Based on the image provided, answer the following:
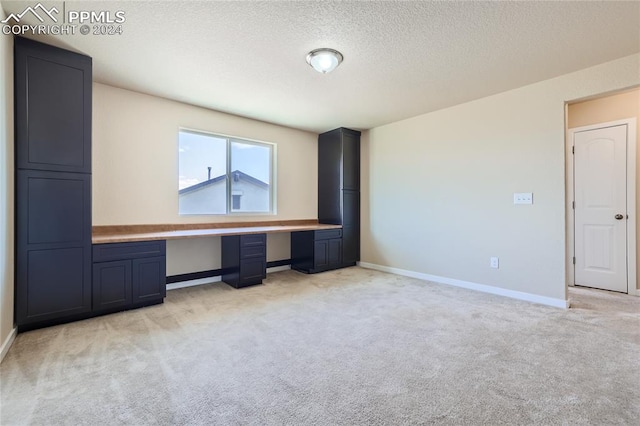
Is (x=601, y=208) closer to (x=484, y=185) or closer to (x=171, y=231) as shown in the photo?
(x=484, y=185)

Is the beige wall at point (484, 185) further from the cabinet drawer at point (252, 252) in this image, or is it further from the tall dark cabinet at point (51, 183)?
the tall dark cabinet at point (51, 183)

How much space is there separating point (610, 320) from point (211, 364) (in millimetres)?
3619

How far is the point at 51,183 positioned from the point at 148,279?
1.24 m

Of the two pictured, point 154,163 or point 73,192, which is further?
point 154,163

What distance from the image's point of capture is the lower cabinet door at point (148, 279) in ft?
10.0

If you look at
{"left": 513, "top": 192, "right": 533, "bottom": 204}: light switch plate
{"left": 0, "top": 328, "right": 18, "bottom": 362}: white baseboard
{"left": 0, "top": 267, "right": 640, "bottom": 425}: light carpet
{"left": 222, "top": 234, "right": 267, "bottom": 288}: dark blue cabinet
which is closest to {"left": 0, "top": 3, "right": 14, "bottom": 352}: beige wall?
{"left": 0, "top": 328, "right": 18, "bottom": 362}: white baseboard

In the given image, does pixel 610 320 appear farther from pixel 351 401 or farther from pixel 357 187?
pixel 357 187

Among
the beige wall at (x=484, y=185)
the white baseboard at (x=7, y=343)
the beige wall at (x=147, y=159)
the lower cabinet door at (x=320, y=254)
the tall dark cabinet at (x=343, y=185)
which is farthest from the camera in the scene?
the tall dark cabinet at (x=343, y=185)

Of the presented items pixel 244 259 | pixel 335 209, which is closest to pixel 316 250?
pixel 335 209

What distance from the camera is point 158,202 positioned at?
12.5 ft

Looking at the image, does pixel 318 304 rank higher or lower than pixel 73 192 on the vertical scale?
lower

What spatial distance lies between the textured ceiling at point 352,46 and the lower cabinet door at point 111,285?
2027 mm

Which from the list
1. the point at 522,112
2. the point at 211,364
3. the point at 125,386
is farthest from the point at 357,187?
the point at 125,386

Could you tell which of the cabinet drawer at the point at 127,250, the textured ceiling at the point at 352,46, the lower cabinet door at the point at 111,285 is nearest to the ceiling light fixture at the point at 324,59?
the textured ceiling at the point at 352,46
